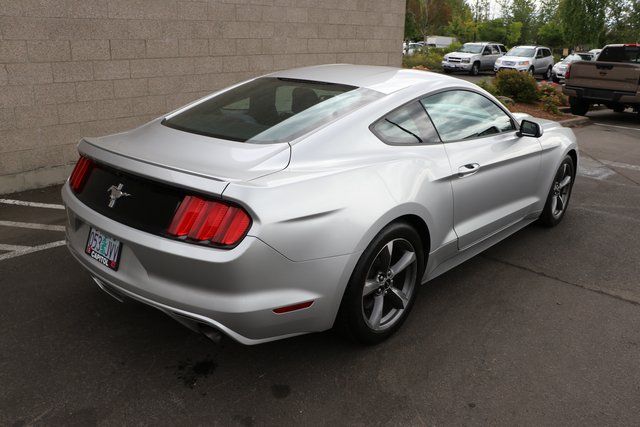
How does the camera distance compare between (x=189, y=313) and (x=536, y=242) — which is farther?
(x=536, y=242)

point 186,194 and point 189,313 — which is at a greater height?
point 186,194

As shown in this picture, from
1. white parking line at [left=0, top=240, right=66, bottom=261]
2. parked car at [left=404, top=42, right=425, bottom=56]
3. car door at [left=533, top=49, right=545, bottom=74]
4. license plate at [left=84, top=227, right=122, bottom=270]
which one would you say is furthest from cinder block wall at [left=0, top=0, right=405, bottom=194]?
parked car at [left=404, top=42, right=425, bottom=56]

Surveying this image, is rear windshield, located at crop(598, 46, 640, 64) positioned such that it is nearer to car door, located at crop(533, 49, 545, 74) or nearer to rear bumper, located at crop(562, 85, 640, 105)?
rear bumper, located at crop(562, 85, 640, 105)

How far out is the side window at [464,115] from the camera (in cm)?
366

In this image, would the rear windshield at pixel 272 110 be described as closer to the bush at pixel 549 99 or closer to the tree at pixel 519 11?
the bush at pixel 549 99

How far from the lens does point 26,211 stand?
5.51m

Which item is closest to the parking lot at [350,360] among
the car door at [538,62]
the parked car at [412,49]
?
the car door at [538,62]

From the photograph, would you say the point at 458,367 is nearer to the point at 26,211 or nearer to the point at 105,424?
the point at 105,424

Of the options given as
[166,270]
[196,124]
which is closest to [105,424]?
[166,270]

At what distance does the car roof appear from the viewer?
141 inches

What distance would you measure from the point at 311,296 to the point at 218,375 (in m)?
0.73

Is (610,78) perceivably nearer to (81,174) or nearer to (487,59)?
(81,174)

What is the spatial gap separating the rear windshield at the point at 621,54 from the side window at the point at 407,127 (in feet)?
38.9

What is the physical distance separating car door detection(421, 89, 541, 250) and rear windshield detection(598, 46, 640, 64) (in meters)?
10.6
